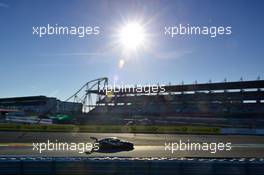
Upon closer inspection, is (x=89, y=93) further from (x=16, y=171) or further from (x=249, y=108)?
(x=16, y=171)

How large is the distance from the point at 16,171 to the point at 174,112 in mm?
63077

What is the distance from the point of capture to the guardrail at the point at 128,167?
12.0m

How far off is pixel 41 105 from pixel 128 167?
7263 cm

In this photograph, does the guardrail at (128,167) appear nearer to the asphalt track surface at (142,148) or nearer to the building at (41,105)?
the asphalt track surface at (142,148)

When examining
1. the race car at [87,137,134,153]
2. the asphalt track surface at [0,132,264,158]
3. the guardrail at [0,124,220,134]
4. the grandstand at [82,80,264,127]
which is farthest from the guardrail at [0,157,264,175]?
the grandstand at [82,80,264,127]

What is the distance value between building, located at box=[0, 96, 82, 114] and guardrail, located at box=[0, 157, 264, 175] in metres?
55.7

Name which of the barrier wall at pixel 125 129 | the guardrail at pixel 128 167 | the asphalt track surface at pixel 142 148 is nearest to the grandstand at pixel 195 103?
the barrier wall at pixel 125 129

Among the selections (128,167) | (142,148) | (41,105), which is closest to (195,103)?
(41,105)

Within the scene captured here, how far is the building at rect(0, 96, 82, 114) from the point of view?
71719mm

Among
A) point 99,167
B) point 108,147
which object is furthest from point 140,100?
point 99,167

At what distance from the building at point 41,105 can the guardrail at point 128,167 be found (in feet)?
183

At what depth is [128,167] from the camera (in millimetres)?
12078

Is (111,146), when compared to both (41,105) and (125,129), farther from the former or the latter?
(41,105)

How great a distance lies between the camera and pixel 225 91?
230ft
